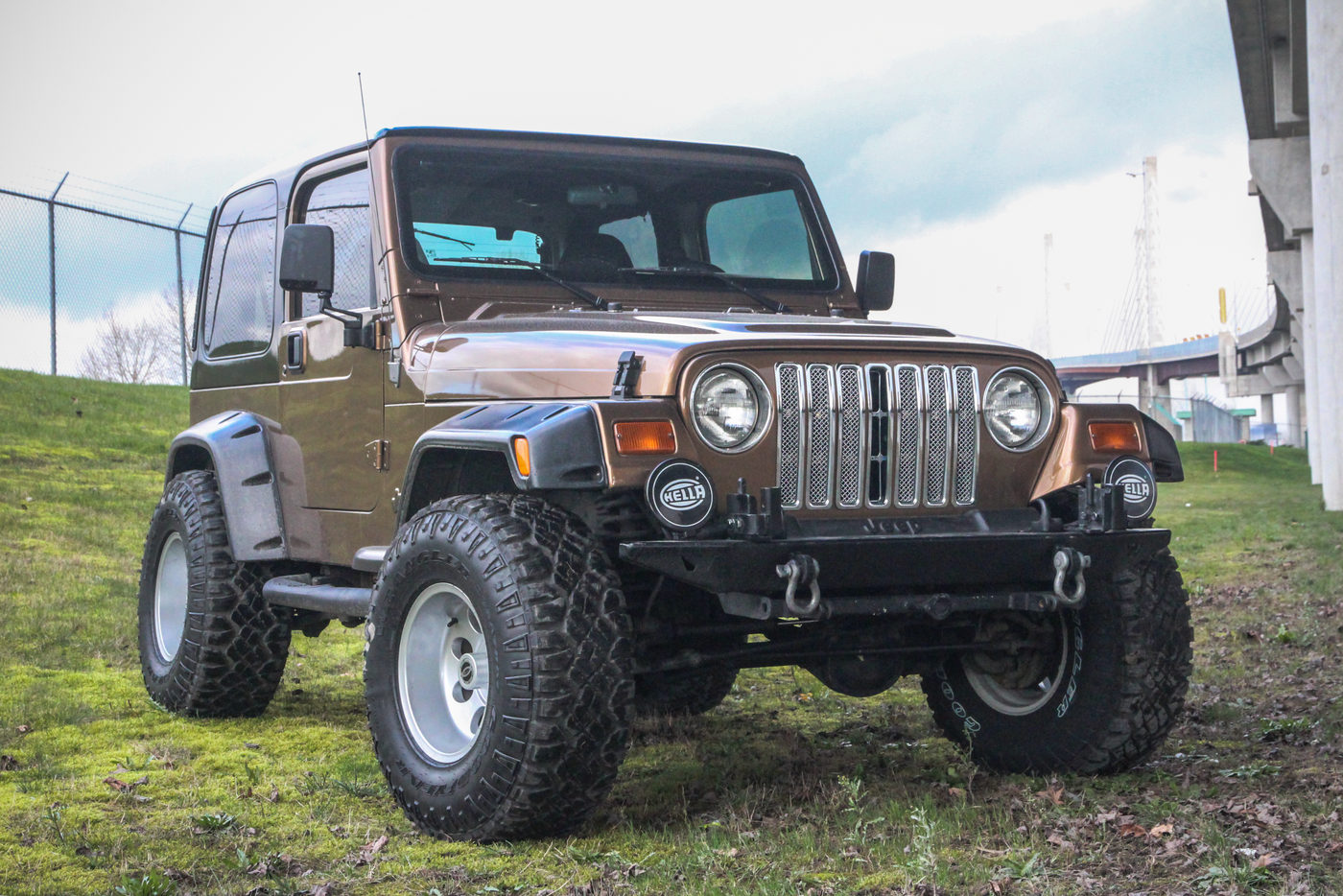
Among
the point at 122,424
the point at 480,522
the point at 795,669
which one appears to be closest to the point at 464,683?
the point at 480,522

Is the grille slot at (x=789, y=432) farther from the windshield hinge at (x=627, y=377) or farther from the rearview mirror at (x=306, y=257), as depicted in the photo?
the rearview mirror at (x=306, y=257)

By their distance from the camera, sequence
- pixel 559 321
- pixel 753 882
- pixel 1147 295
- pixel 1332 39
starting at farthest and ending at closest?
pixel 1147 295
pixel 1332 39
pixel 559 321
pixel 753 882

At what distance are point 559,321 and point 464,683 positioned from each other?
1275 mm

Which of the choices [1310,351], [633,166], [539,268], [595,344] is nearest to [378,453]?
[539,268]

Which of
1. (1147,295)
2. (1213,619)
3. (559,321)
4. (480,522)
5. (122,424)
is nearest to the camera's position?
(480,522)

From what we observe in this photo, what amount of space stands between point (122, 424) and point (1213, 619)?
594 inches

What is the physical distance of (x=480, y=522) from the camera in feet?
13.7

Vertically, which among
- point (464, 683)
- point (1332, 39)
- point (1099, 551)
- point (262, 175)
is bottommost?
point (464, 683)

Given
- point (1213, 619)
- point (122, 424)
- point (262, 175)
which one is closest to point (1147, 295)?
point (122, 424)

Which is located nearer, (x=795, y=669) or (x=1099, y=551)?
(x=1099, y=551)

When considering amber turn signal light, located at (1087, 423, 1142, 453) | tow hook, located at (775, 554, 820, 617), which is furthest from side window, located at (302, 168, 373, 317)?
amber turn signal light, located at (1087, 423, 1142, 453)

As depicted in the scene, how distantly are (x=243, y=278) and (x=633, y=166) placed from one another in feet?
7.15

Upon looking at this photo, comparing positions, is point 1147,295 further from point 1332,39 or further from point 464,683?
point 464,683

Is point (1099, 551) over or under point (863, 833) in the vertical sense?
over
